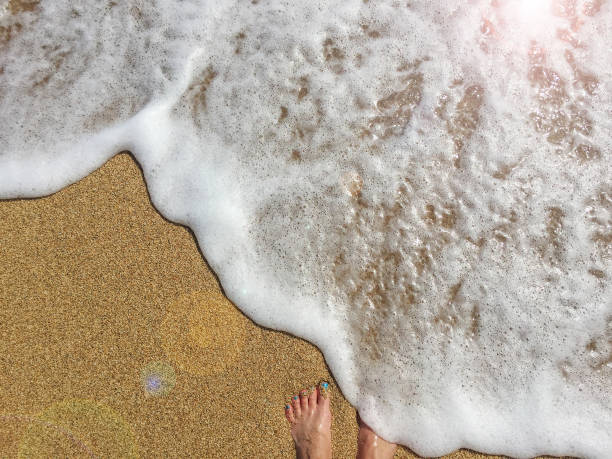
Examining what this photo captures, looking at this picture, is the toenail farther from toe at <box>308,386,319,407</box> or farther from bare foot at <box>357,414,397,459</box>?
bare foot at <box>357,414,397,459</box>

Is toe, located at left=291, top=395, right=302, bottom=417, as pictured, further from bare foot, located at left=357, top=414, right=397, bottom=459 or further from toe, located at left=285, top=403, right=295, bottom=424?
bare foot, located at left=357, top=414, right=397, bottom=459

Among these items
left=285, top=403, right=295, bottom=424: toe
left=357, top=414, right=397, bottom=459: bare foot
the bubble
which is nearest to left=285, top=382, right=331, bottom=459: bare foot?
left=285, top=403, right=295, bottom=424: toe

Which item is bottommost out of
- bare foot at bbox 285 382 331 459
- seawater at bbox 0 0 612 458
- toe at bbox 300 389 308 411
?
bare foot at bbox 285 382 331 459

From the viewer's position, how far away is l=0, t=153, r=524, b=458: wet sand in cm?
196

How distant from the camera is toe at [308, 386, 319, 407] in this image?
2.02 m

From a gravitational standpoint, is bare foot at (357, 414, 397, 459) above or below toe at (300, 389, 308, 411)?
Answer: below

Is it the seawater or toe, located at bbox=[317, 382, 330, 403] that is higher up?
the seawater

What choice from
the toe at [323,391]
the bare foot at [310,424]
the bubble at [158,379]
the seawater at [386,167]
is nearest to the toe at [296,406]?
the bare foot at [310,424]

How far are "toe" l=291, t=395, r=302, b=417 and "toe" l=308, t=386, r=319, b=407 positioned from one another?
5cm

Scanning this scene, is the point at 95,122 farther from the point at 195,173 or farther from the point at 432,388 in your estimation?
the point at 432,388

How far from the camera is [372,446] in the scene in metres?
1.98

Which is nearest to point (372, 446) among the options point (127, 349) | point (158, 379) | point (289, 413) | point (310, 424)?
point (310, 424)

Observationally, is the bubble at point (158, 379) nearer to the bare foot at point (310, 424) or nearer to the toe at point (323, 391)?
the bare foot at point (310, 424)

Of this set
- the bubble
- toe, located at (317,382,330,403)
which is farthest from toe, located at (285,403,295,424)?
the bubble
